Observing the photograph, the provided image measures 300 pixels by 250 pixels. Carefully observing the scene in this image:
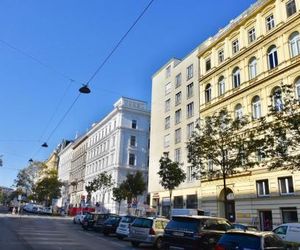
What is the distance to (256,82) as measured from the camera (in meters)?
33.1

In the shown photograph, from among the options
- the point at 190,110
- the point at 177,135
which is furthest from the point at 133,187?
the point at 190,110

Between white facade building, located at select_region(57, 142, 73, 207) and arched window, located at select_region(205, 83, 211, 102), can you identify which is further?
white facade building, located at select_region(57, 142, 73, 207)

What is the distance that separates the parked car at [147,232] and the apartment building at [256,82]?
12.4m

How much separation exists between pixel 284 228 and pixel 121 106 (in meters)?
49.5

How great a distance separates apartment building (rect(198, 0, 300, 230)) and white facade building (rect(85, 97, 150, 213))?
25456 mm

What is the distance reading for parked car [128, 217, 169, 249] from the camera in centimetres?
1926

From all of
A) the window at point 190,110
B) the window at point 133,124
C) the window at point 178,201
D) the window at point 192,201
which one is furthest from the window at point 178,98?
the window at point 133,124

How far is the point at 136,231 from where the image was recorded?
1977 cm

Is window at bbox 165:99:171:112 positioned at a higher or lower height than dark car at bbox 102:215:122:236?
higher

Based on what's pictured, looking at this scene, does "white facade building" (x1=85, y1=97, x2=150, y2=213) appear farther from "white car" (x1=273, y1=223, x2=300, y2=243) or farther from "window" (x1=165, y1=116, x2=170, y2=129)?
"white car" (x1=273, y1=223, x2=300, y2=243)

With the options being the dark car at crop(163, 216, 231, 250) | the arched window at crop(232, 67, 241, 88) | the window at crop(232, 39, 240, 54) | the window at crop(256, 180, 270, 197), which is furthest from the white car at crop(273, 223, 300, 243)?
the window at crop(232, 39, 240, 54)

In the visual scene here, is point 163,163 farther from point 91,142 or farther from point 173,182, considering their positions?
point 91,142

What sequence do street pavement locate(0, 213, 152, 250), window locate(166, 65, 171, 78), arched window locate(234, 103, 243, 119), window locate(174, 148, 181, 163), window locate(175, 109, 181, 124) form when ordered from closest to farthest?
street pavement locate(0, 213, 152, 250) < arched window locate(234, 103, 243, 119) < window locate(174, 148, 181, 163) < window locate(175, 109, 181, 124) < window locate(166, 65, 171, 78)

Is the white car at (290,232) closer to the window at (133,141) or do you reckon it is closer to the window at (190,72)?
the window at (190,72)
